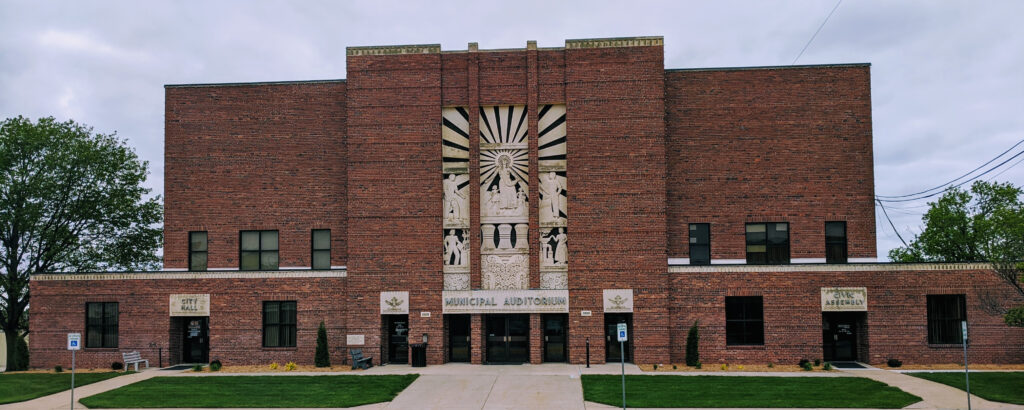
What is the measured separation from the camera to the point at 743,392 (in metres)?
23.1

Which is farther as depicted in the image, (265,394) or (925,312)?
(925,312)

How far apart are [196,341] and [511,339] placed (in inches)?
523

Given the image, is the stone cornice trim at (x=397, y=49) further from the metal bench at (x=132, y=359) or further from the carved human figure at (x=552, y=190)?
the metal bench at (x=132, y=359)

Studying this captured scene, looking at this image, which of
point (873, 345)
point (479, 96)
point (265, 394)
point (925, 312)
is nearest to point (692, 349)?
point (873, 345)

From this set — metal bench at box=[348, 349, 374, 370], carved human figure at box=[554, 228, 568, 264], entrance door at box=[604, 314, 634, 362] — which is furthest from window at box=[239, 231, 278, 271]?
entrance door at box=[604, 314, 634, 362]

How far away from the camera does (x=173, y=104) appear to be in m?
33.4

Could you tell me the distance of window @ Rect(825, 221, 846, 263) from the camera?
104 ft

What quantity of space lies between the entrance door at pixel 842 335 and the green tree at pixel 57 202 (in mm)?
32404

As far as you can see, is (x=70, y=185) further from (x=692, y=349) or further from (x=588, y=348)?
(x=692, y=349)

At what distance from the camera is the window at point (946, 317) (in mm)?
29188

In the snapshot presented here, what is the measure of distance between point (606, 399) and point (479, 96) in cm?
1363

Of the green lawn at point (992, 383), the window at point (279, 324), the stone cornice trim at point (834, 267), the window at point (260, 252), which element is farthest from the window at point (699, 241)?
the window at point (260, 252)

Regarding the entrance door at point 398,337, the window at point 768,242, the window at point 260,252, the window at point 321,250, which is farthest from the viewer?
the window at point 260,252

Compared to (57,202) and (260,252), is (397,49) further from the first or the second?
(57,202)
